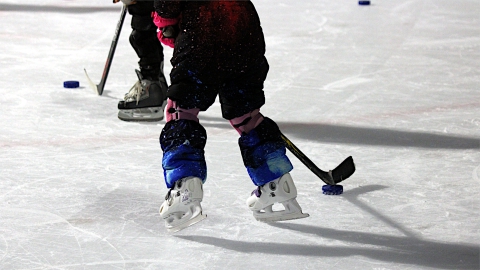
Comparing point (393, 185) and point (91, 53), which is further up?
point (393, 185)

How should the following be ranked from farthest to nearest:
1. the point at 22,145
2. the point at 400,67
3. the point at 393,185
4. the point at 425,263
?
the point at 400,67, the point at 22,145, the point at 393,185, the point at 425,263

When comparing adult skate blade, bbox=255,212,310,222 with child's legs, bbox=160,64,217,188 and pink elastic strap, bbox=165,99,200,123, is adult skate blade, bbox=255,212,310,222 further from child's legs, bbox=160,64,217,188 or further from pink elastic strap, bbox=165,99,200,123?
pink elastic strap, bbox=165,99,200,123

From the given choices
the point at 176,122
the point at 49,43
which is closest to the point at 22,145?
the point at 176,122

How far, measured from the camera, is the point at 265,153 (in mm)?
2211

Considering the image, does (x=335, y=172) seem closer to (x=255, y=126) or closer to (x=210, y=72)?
(x=255, y=126)

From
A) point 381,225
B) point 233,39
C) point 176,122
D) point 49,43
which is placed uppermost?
point 233,39

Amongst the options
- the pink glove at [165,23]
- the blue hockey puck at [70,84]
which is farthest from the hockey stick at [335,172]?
the blue hockey puck at [70,84]

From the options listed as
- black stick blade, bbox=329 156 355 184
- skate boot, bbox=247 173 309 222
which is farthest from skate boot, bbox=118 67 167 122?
skate boot, bbox=247 173 309 222

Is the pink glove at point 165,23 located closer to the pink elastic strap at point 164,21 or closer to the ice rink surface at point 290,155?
the pink elastic strap at point 164,21

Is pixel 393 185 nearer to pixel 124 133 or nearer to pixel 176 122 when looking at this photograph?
pixel 176 122

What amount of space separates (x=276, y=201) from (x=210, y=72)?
392mm

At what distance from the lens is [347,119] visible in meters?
3.51

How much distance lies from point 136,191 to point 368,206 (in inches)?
27.3

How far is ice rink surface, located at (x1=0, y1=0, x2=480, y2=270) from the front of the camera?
→ 211 cm
